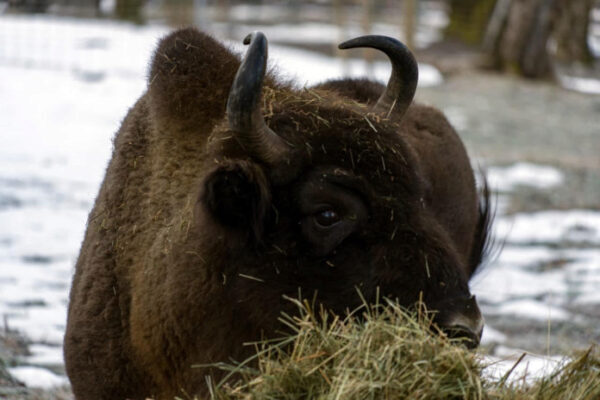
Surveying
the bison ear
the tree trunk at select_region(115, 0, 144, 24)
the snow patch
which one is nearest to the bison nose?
the bison ear

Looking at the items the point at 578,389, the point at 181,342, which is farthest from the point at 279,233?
the point at 578,389

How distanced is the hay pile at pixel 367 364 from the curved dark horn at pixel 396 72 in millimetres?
1119

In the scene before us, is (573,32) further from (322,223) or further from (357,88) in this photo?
(322,223)

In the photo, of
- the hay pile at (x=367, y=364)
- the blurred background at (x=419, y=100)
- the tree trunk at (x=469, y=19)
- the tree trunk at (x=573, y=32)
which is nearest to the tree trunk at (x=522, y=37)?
the blurred background at (x=419, y=100)

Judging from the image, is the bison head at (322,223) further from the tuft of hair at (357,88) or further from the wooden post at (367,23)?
the wooden post at (367,23)

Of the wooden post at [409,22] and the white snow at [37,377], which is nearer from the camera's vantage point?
the white snow at [37,377]

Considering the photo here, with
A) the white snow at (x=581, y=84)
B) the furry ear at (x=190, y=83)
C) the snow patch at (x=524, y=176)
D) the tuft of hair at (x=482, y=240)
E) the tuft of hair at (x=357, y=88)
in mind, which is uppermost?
the furry ear at (x=190, y=83)

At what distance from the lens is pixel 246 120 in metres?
3.56

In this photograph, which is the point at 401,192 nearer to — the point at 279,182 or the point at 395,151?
the point at 395,151

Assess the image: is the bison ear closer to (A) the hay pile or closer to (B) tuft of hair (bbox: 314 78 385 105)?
(A) the hay pile

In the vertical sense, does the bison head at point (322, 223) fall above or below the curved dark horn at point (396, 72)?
below

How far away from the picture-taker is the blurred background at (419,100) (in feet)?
22.0

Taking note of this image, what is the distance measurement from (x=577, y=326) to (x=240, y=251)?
3.97 m

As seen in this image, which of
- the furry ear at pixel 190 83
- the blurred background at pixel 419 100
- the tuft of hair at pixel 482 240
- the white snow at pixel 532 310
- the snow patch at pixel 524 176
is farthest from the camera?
the snow patch at pixel 524 176
